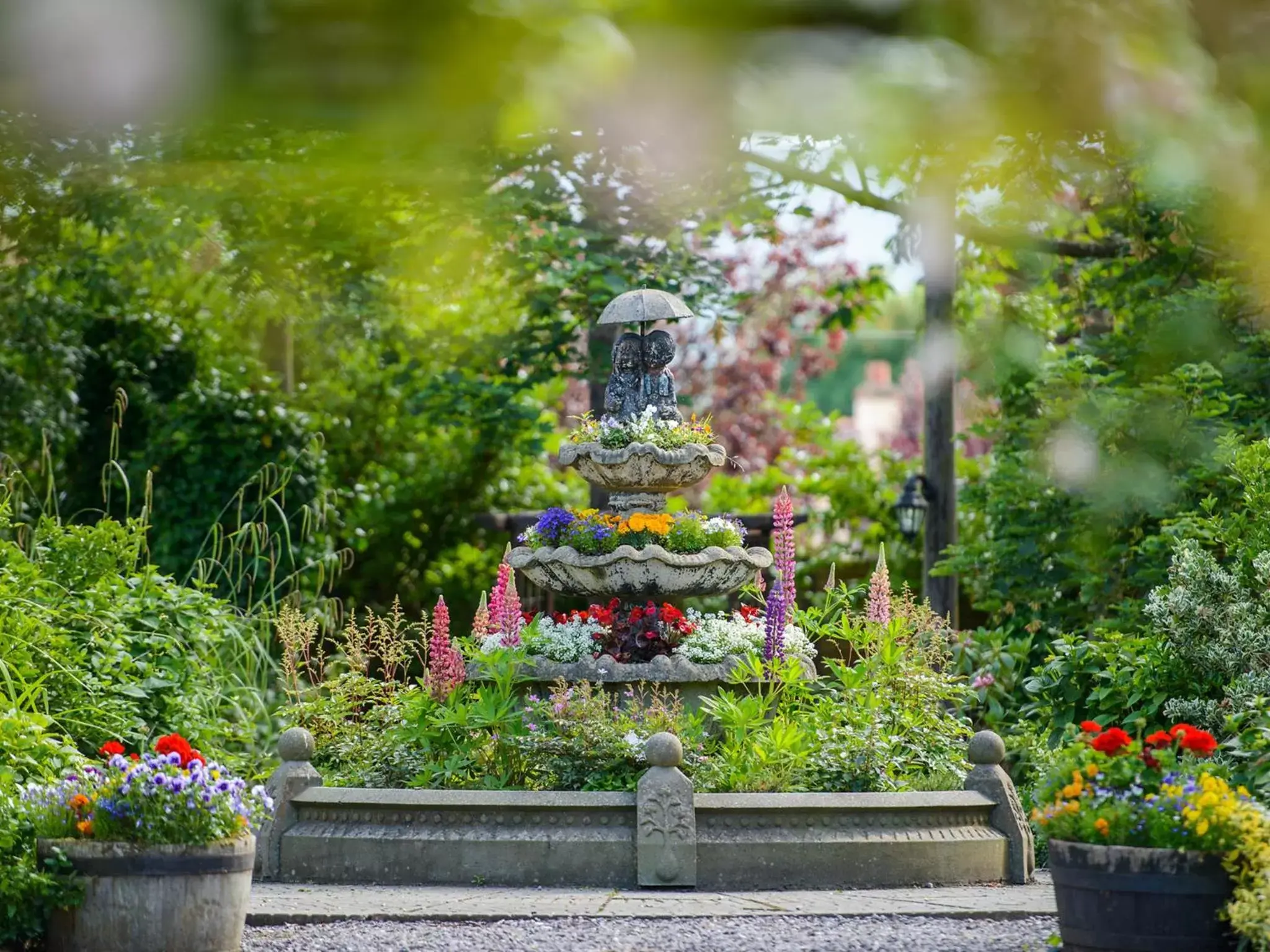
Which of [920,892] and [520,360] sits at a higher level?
[520,360]

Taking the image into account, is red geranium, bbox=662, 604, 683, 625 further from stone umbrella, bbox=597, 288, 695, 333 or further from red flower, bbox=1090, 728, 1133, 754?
red flower, bbox=1090, 728, 1133, 754

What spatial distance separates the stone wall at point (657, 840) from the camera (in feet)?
20.3

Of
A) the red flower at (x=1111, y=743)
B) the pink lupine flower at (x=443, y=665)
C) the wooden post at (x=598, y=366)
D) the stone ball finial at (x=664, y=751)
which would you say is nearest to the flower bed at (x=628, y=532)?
the pink lupine flower at (x=443, y=665)

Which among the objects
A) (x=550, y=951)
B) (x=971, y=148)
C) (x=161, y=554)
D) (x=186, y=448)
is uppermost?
(x=186, y=448)

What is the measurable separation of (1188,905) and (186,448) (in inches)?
354

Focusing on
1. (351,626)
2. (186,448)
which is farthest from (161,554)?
(351,626)

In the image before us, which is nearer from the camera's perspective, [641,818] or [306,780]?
[641,818]

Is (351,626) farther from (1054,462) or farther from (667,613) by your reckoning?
(1054,462)

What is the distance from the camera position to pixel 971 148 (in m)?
0.69

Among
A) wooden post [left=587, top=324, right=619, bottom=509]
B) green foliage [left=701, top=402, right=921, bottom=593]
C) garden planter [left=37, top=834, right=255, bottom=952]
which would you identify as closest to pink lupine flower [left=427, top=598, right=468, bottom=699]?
garden planter [left=37, top=834, right=255, bottom=952]

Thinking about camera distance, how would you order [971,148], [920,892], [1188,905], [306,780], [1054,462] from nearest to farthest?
[971,148]
[1188,905]
[920,892]
[306,780]
[1054,462]

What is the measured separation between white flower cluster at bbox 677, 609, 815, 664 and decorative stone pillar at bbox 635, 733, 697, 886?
46.8 inches

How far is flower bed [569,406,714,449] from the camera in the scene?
7738 millimetres

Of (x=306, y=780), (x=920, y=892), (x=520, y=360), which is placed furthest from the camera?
(x=520, y=360)
